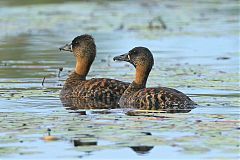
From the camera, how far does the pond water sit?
9.91m

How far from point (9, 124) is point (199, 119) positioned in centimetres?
220

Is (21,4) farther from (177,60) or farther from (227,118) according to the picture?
(227,118)

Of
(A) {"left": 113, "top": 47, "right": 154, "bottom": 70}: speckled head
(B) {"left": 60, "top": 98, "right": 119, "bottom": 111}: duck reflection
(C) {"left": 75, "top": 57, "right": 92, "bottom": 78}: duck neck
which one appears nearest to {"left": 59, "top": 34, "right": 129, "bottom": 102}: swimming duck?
(C) {"left": 75, "top": 57, "right": 92, "bottom": 78}: duck neck

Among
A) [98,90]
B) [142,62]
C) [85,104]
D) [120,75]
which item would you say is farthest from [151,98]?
[120,75]

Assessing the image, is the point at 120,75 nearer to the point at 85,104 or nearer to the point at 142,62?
the point at 142,62

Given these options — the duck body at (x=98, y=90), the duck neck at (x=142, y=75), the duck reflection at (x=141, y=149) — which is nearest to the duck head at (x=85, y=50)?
the duck body at (x=98, y=90)

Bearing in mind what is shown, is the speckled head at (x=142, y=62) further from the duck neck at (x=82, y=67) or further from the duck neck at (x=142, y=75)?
the duck neck at (x=82, y=67)

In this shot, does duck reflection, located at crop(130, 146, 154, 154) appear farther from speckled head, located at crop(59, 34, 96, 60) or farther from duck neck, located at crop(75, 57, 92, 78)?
speckled head, located at crop(59, 34, 96, 60)

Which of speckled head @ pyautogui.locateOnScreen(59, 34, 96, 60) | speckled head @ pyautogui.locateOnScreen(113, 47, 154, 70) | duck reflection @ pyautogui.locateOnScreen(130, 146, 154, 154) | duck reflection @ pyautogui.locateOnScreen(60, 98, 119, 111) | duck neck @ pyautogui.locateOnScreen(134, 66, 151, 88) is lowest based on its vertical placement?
duck reflection @ pyautogui.locateOnScreen(130, 146, 154, 154)

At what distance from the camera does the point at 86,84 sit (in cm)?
1491

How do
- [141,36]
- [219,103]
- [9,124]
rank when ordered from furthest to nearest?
[141,36] < [219,103] < [9,124]

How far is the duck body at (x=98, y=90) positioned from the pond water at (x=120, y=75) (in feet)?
0.90

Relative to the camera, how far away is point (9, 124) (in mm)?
11250

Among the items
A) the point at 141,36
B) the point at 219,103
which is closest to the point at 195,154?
the point at 219,103
